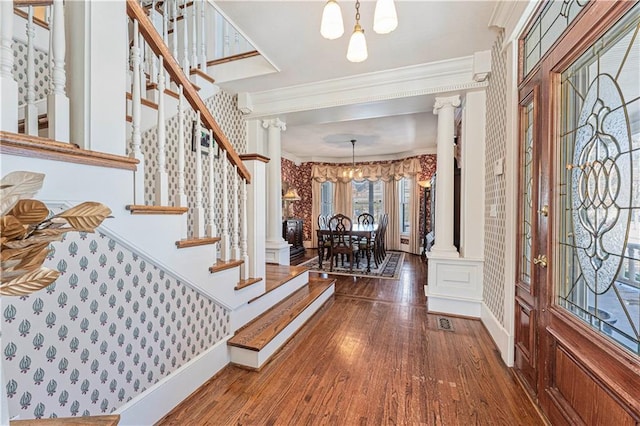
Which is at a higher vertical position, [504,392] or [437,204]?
[437,204]

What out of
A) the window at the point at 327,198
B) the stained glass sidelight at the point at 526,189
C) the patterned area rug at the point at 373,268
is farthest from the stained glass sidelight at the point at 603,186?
the window at the point at 327,198

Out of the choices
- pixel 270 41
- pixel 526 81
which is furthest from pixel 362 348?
pixel 270 41

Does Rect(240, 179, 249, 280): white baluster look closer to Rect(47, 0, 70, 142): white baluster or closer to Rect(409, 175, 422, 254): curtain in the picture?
Rect(47, 0, 70, 142): white baluster

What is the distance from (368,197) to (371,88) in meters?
5.01

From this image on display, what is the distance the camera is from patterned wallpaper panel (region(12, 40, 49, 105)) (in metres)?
1.92

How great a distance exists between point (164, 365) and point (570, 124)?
2.55 m

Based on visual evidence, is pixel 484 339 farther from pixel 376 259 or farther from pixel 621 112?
pixel 376 259

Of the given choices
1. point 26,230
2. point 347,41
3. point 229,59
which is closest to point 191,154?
point 229,59

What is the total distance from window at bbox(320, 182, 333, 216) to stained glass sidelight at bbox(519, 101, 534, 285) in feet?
21.0

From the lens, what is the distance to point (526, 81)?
1.87 m

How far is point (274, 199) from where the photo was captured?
13.1 feet

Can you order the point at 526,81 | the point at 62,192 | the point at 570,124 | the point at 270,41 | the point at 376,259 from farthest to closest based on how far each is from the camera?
the point at 376,259 → the point at 270,41 → the point at 526,81 → the point at 570,124 → the point at 62,192

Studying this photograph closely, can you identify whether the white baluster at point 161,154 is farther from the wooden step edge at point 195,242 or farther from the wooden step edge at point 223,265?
the wooden step edge at point 223,265

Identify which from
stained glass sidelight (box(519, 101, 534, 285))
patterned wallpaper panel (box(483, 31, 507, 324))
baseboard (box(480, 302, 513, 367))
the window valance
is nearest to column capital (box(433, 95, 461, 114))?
patterned wallpaper panel (box(483, 31, 507, 324))
